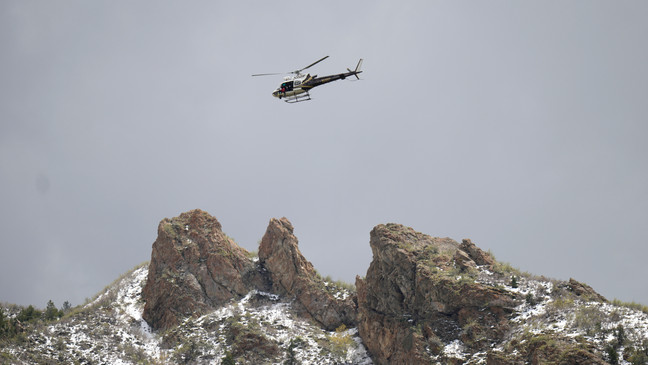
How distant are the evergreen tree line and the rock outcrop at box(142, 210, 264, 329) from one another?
10.2 metres

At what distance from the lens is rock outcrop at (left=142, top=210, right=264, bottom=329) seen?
68.8 metres

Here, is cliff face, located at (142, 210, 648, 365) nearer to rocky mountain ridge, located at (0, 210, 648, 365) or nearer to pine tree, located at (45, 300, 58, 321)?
rocky mountain ridge, located at (0, 210, 648, 365)

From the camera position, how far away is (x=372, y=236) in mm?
65000

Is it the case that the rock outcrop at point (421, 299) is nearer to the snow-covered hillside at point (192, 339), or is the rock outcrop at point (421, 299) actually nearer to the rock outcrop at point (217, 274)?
the snow-covered hillside at point (192, 339)

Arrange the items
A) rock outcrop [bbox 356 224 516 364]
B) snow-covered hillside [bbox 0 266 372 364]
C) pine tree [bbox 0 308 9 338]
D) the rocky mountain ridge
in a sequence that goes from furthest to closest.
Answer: snow-covered hillside [bbox 0 266 372 364]
pine tree [bbox 0 308 9 338]
rock outcrop [bbox 356 224 516 364]
the rocky mountain ridge

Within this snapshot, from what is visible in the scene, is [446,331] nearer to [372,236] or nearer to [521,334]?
[521,334]

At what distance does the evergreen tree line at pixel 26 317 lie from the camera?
197ft

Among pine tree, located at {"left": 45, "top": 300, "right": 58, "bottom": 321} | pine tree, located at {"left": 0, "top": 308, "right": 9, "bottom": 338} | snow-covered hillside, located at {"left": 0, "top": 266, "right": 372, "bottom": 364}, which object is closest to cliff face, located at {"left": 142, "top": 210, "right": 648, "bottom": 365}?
snow-covered hillside, located at {"left": 0, "top": 266, "right": 372, "bottom": 364}

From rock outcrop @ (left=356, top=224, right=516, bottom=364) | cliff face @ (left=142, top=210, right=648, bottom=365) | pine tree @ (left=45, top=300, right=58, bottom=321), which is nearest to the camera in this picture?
cliff face @ (left=142, top=210, right=648, bottom=365)

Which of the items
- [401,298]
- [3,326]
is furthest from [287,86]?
[3,326]

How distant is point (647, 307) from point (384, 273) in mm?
24159

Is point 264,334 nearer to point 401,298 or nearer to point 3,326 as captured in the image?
point 401,298

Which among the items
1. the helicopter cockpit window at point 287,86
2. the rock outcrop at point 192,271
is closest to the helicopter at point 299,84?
the helicopter cockpit window at point 287,86

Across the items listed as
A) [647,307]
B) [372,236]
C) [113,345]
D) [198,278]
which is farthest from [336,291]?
[647,307]
